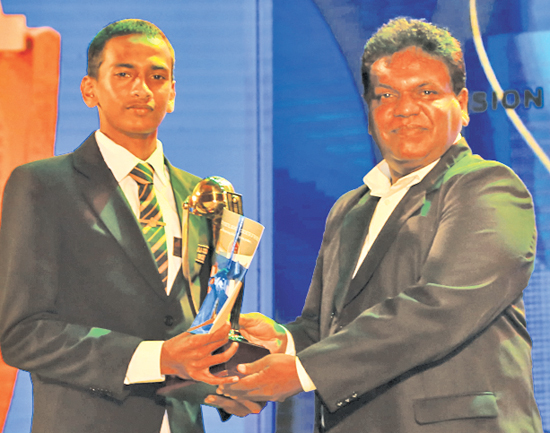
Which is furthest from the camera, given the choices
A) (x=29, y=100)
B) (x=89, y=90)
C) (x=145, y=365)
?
(x=29, y=100)

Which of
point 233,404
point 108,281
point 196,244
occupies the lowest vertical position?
point 233,404

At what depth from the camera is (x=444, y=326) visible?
5.83ft

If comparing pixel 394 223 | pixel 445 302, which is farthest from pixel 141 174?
pixel 445 302

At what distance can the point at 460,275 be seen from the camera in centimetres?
180

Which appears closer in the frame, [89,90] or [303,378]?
[303,378]

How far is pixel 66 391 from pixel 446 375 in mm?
1153

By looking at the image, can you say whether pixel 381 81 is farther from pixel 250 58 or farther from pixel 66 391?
pixel 66 391

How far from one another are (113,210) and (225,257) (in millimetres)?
447

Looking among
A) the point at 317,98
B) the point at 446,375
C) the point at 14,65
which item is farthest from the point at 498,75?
the point at 14,65

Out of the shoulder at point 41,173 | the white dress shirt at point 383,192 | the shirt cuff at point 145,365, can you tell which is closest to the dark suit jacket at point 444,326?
the white dress shirt at point 383,192

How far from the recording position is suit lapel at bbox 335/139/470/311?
1.94 m

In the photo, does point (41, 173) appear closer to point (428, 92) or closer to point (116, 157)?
point (116, 157)

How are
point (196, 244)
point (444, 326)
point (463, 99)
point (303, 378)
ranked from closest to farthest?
1. point (444, 326)
2. point (303, 378)
3. point (463, 99)
4. point (196, 244)

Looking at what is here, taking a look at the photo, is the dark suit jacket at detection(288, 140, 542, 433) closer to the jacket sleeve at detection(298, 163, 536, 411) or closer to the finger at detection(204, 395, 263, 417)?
the jacket sleeve at detection(298, 163, 536, 411)
